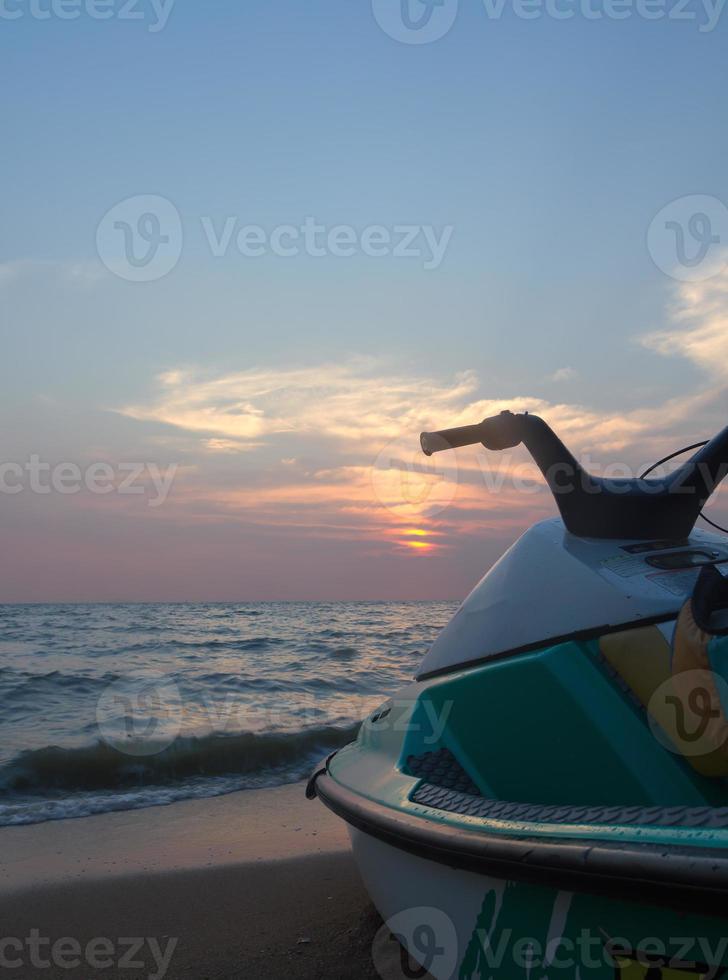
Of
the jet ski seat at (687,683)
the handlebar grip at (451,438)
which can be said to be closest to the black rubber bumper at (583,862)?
the jet ski seat at (687,683)

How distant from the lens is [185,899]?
345cm

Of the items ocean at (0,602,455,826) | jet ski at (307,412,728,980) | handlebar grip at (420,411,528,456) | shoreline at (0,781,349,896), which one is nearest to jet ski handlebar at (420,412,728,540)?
jet ski at (307,412,728,980)

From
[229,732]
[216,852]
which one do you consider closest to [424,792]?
[216,852]

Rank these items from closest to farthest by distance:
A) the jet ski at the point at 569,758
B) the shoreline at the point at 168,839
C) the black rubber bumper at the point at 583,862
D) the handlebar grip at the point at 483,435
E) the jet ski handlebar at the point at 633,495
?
the black rubber bumper at the point at 583,862 < the jet ski at the point at 569,758 < the jet ski handlebar at the point at 633,495 < the handlebar grip at the point at 483,435 < the shoreline at the point at 168,839

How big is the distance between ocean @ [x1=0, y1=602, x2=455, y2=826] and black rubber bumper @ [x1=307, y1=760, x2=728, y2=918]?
12.9ft

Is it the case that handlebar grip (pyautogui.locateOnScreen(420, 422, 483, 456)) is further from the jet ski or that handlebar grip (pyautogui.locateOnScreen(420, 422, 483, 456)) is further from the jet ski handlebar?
the jet ski handlebar

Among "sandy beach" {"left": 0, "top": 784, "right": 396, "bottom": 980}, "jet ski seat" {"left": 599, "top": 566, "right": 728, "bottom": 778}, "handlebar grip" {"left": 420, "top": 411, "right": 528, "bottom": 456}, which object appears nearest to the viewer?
"jet ski seat" {"left": 599, "top": 566, "right": 728, "bottom": 778}

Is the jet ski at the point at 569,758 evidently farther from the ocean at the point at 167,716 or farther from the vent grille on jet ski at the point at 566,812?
the ocean at the point at 167,716

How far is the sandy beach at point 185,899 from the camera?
111 inches

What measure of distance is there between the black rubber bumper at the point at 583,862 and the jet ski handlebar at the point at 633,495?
1022 millimetres

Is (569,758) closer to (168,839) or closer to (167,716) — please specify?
(168,839)

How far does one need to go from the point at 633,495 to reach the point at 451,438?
2.16 ft

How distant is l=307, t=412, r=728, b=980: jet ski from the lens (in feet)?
4.84

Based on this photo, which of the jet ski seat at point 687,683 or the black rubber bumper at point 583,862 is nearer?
the black rubber bumper at point 583,862
